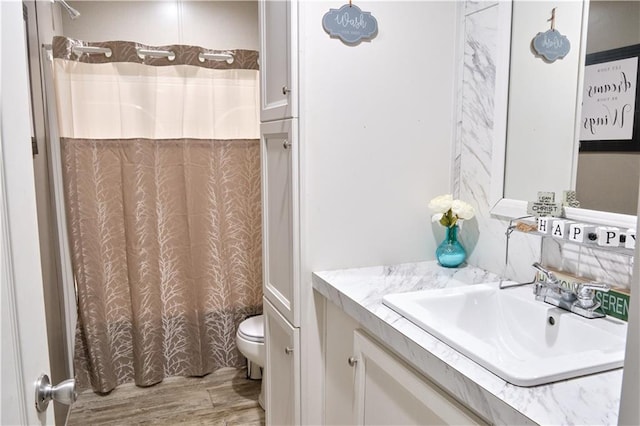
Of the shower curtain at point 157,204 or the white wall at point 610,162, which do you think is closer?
the white wall at point 610,162

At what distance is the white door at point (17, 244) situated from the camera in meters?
0.75

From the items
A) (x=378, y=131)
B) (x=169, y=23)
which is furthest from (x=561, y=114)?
(x=169, y=23)

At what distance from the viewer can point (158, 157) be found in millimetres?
2736

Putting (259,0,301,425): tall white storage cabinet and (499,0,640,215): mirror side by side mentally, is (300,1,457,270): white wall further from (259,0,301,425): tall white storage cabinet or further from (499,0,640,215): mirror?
(499,0,640,215): mirror

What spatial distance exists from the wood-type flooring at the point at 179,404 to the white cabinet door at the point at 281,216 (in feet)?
2.95

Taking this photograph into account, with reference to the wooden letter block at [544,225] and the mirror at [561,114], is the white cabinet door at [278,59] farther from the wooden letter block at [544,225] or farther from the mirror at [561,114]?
the wooden letter block at [544,225]

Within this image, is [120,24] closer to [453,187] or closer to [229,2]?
[229,2]

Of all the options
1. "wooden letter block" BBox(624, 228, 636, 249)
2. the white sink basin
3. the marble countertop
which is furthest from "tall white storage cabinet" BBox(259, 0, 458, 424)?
"wooden letter block" BBox(624, 228, 636, 249)

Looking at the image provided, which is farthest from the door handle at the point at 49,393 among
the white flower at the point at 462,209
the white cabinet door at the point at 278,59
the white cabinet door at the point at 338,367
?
the white flower at the point at 462,209

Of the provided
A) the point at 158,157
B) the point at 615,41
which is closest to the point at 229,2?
the point at 158,157

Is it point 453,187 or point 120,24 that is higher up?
point 120,24

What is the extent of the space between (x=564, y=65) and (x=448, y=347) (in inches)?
36.2

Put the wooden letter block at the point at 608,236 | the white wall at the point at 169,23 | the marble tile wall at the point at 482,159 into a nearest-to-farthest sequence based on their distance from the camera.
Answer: the wooden letter block at the point at 608,236 < the marble tile wall at the point at 482,159 < the white wall at the point at 169,23

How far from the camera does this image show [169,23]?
115 inches
